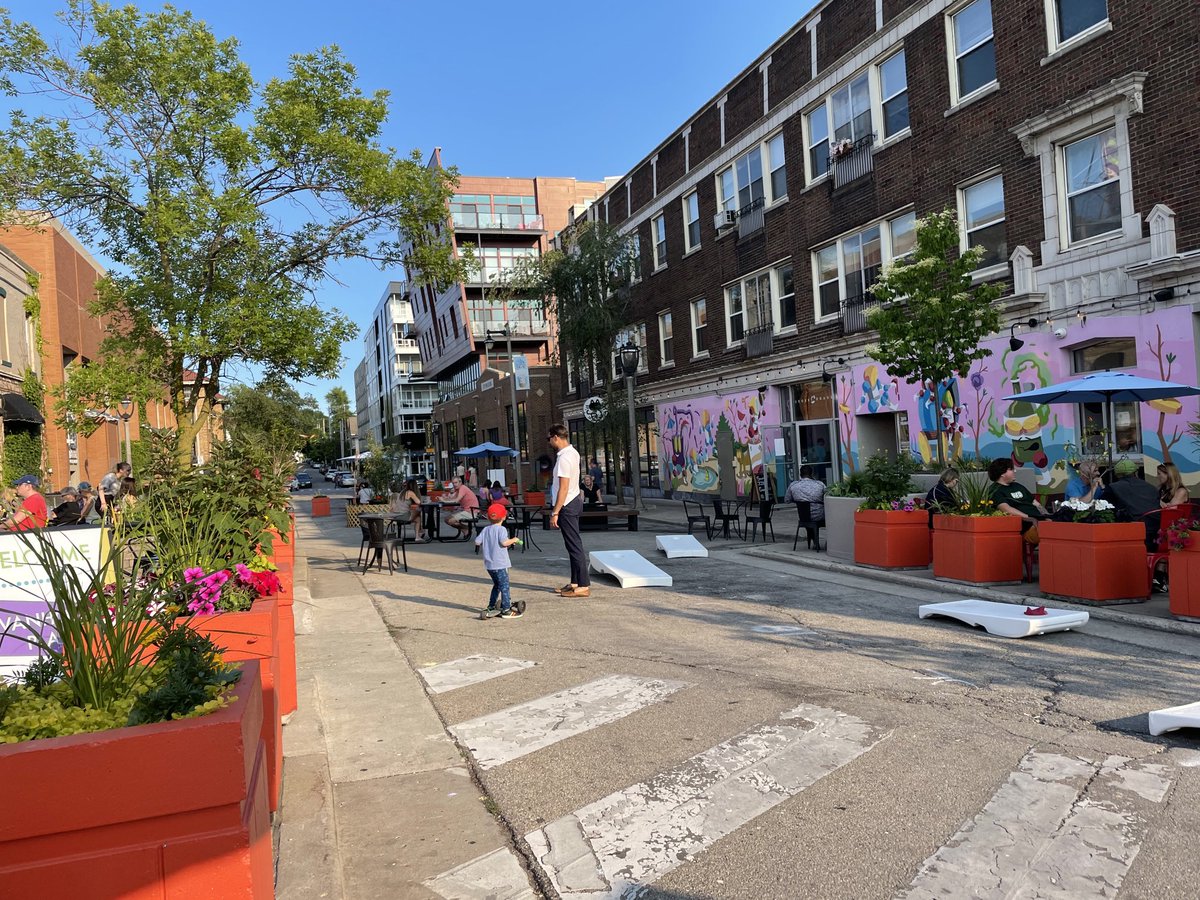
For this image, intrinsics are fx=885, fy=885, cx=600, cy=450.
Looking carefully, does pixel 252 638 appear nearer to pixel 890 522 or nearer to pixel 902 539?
pixel 890 522

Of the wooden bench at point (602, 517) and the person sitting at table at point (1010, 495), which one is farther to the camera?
the wooden bench at point (602, 517)

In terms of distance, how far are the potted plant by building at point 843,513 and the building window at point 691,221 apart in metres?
16.7

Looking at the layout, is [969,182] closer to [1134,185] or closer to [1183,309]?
[1134,185]

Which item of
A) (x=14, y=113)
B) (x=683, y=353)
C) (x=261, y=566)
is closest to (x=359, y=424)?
(x=683, y=353)

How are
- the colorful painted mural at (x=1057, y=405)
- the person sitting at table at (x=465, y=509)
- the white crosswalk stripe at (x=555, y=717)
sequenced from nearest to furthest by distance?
the white crosswalk stripe at (x=555, y=717) → the colorful painted mural at (x=1057, y=405) → the person sitting at table at (x=465, y=509)

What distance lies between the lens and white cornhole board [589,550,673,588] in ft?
36.2

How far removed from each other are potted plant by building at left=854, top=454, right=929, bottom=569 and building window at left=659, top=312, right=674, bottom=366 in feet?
60.2

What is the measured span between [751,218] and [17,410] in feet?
68.4

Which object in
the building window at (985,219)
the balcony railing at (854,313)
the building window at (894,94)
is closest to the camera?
the building window at (985,219)

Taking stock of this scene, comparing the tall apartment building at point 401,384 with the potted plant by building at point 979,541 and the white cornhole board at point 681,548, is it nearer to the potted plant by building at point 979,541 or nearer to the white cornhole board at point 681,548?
the white cornhole board at point 681,548

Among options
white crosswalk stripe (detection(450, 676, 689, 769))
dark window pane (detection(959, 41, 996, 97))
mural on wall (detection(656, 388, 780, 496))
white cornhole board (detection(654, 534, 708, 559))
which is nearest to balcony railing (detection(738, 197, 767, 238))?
mural on wall (detection(656, 388, 780, 496))

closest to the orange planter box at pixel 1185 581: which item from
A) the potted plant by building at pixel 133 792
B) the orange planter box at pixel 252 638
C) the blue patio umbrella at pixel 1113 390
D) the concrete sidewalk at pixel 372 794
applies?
the blue patio umbrella at pixel 1113 390

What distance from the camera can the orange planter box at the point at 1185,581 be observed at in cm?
754

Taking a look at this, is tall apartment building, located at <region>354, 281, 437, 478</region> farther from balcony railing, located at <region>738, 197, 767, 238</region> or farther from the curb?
the curb
